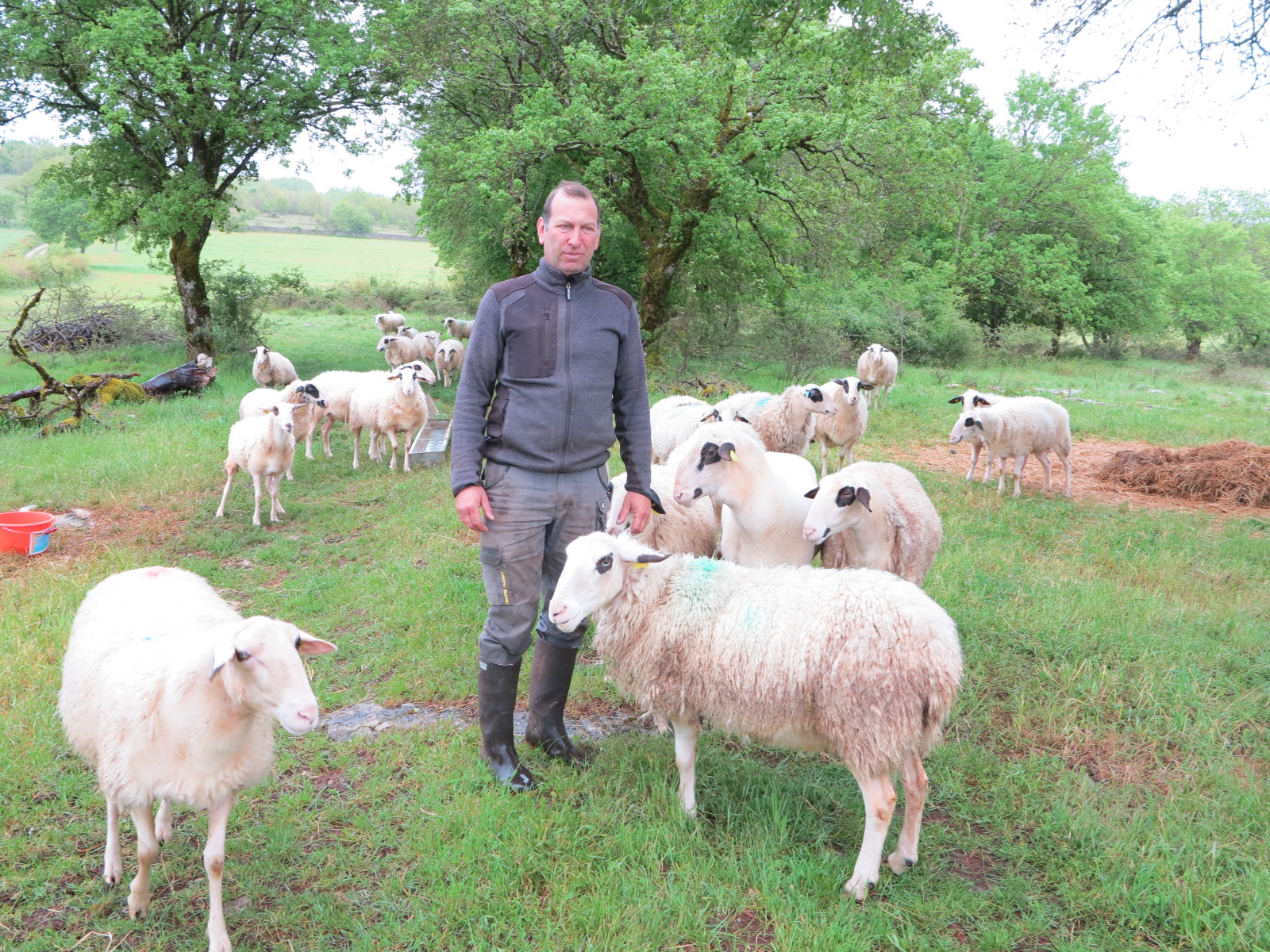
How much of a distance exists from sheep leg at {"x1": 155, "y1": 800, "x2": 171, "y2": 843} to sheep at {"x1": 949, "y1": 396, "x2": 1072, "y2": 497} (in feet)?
30.1

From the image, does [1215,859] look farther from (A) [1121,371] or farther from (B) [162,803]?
(A) [1121,371]

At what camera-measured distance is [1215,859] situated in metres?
3.16

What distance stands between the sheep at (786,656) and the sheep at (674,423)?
13.4 ft

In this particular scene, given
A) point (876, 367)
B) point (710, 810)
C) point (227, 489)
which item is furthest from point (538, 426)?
point (876, 367)

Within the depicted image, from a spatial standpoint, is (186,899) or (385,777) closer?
(186,899)

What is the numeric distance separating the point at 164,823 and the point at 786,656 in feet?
8.98

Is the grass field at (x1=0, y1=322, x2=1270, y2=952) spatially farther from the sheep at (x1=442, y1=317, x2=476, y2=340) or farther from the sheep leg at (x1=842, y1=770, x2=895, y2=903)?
the sheep at (x1=442, y1=317, x2=476, y2=340)

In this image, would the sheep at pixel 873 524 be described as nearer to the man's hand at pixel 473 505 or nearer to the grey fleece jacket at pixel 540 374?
the grey fleece jacket at pixel 540 374

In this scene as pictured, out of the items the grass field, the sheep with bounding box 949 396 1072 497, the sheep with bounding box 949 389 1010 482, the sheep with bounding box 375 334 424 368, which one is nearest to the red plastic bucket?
the grass field

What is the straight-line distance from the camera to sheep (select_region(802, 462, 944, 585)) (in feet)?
15.0

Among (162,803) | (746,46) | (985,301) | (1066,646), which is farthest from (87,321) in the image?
(985,301)

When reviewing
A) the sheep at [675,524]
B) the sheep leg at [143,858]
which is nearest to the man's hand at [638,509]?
the sheep at [675,524]

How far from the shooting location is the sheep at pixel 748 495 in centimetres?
471

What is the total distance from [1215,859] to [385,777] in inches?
145
